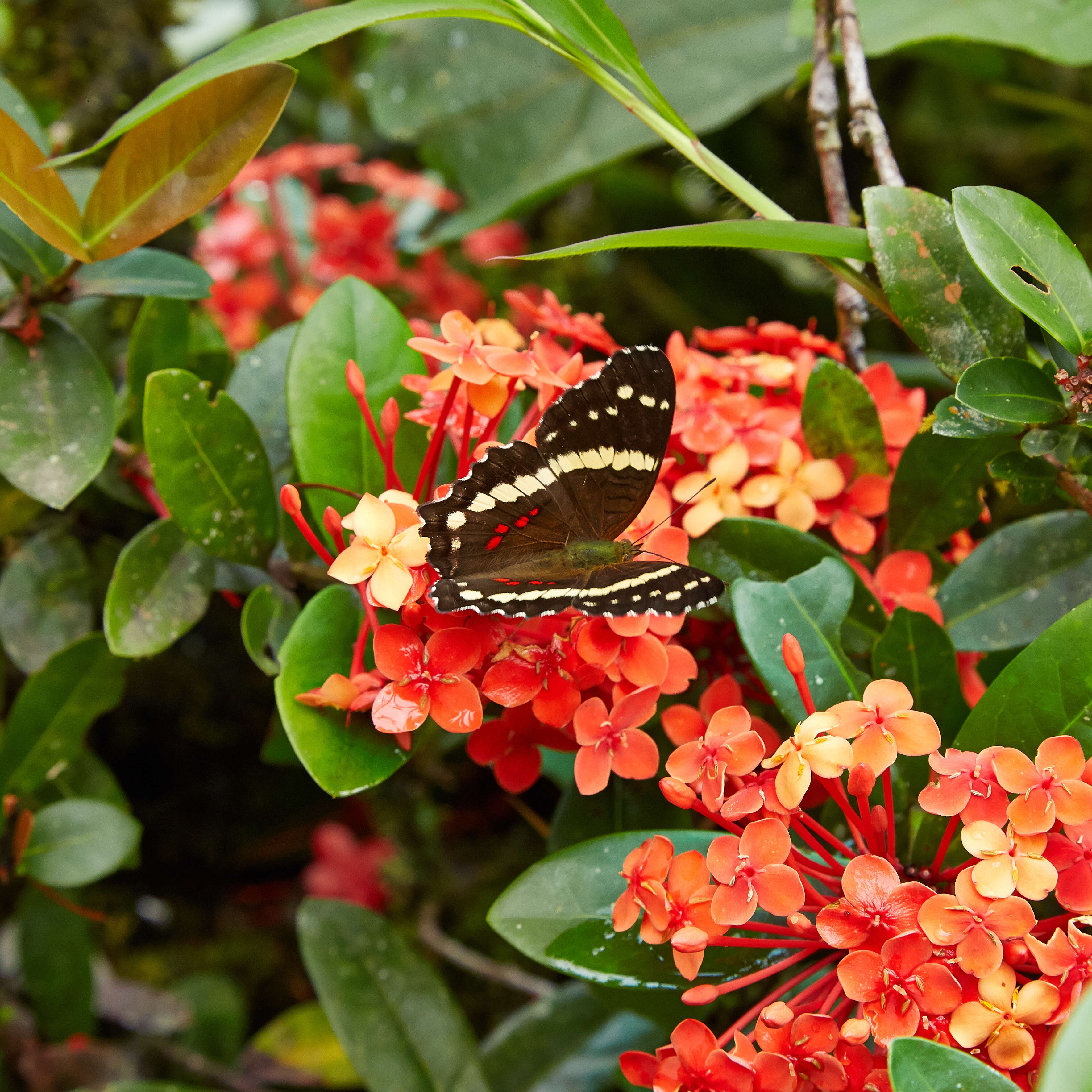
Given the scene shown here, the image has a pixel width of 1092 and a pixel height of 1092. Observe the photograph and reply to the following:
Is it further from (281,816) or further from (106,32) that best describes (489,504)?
(106,32)

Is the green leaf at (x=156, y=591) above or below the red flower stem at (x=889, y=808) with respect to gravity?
above

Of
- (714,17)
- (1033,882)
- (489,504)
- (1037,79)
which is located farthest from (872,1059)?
(1037,79)

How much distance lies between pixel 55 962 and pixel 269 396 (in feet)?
2.39

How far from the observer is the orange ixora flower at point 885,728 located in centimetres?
51

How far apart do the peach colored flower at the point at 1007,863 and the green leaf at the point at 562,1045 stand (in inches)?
22.9

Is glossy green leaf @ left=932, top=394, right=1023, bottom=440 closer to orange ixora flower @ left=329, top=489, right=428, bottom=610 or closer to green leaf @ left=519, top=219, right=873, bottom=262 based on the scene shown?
green leaf @ left=519, top=219, right=873, bottom=262

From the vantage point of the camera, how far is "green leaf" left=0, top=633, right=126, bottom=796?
2.57 feet

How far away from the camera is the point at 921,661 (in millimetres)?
619

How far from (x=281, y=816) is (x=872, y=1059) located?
3.34 ft

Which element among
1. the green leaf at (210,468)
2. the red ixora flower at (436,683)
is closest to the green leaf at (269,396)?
the green leaf at (210,468)

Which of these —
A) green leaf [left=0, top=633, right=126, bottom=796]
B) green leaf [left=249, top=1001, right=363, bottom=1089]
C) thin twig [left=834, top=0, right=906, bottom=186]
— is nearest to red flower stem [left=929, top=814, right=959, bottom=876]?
thin twig [left=834, top=0, right=906, bottom=186]

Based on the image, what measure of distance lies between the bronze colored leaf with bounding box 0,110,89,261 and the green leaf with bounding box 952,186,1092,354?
2.01 feet

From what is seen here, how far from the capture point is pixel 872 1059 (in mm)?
486

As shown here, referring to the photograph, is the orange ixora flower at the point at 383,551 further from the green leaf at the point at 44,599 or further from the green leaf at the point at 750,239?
the green leaf at the point at 44,599
